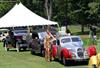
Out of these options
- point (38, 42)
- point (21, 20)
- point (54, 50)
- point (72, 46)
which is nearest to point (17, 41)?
point (21, 20)

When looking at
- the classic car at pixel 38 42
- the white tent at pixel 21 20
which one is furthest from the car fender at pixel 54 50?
the white tent at pixel 21 20

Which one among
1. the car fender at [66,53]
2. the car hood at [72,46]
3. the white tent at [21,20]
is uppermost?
the white tent at [21,20]

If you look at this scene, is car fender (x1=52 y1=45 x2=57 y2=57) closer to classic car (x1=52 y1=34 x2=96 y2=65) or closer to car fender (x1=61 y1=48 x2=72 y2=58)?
classic car (x1=52 y1=34 x2=96 y2=65)

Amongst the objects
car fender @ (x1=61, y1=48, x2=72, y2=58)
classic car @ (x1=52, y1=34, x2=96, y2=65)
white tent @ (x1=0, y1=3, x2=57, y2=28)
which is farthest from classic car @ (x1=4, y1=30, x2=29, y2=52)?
car fender @ (x1=61, y1=48, x2=72, y2=58)

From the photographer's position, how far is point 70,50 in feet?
70.1

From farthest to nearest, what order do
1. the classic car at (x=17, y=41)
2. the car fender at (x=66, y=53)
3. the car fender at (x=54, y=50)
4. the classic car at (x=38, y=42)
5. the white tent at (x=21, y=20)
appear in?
the white tent at (x=21, y=20) → the classic car at (x=17, y=41) → the classic car at (x=38, y=42) → the car fender at (x=54, y=50) → the car fender at (x=66, y=53)

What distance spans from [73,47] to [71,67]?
121 cm

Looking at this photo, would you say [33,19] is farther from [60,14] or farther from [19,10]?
[60,14]

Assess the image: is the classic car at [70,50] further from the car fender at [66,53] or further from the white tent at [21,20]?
the white tent at [21,20]

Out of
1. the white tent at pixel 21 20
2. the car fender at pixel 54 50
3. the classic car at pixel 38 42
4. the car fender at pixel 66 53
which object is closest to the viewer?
the car fender at pixel 66 53

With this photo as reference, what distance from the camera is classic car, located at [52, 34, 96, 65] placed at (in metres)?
21.2

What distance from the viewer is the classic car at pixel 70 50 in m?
21.2

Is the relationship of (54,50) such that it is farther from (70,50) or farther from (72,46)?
(70,50)

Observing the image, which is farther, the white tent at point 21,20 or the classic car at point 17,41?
the white tent at point 21,20
